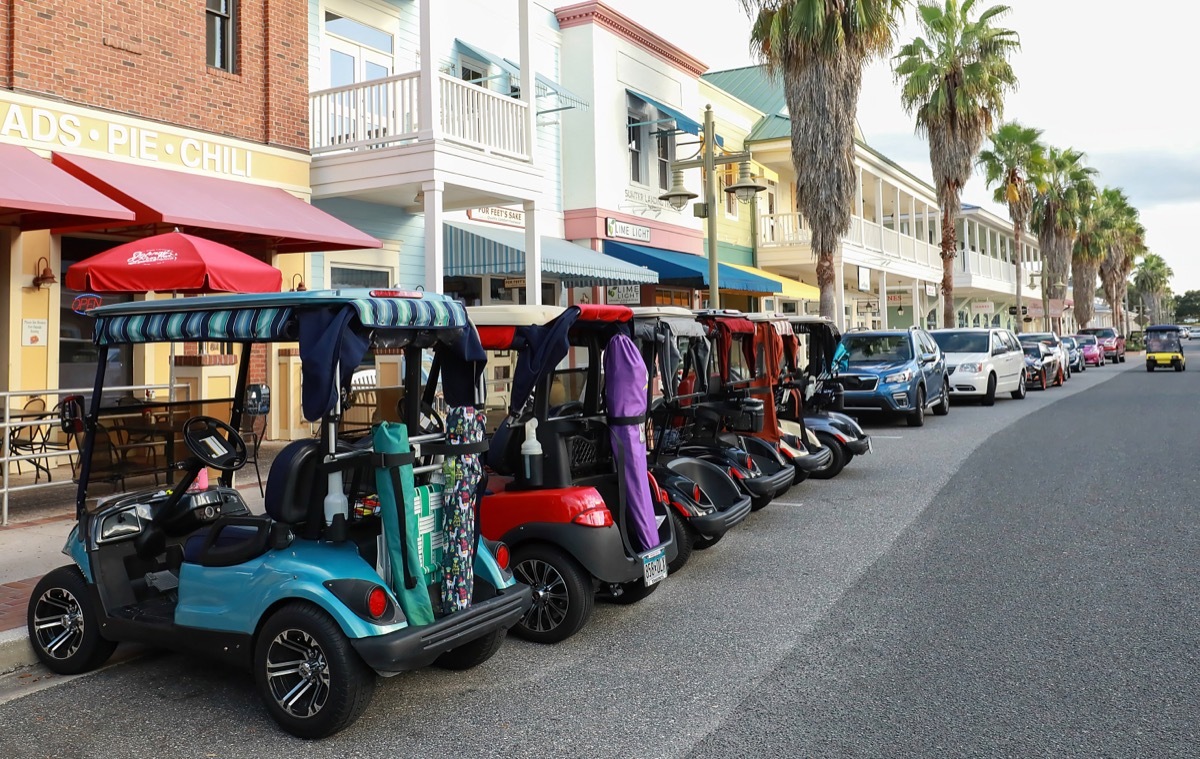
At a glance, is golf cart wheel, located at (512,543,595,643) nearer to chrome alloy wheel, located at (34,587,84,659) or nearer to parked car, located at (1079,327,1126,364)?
chrome alloy wheel, located at (34,587,84,659)

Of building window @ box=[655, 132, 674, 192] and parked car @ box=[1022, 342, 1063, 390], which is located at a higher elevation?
building window @ box=[655, 132, 674, 192]

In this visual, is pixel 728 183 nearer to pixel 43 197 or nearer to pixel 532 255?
pixel 532 255

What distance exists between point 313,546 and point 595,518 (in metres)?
1.67

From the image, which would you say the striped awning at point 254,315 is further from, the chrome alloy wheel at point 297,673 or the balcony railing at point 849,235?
the balcony railing at point 849,235

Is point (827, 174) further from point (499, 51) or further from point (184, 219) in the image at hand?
point (184, 219)

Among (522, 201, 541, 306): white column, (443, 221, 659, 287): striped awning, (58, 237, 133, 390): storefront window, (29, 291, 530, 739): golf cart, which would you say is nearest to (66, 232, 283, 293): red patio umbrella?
(58, 237, 133, 390): storefront window

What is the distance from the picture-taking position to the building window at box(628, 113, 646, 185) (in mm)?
20525

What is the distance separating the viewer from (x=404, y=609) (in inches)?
170

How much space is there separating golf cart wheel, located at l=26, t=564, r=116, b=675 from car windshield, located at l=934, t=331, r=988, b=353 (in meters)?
20.1

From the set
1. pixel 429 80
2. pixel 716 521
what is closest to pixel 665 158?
pixel 429 80

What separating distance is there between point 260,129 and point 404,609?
10.1 metres

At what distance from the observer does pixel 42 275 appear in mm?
10375

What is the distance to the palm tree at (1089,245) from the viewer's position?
5559 cm

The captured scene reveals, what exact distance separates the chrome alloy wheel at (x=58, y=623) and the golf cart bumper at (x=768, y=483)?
502 centimetres
